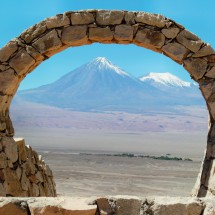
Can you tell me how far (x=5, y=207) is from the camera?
12.7 ft

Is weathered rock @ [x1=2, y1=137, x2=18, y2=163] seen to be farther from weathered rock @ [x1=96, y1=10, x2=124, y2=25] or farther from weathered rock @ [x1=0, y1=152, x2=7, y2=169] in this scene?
weathered rock @ [x1=96, y1=10, x2=124, y2=25]

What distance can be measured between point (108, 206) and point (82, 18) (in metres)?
4.81

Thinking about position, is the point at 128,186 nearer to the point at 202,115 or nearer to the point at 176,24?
the point at 176,24

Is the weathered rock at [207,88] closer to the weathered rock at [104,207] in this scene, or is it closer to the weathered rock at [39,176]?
the weathered rock at [39,176]

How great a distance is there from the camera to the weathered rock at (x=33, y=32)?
Result: 8219 millimetres

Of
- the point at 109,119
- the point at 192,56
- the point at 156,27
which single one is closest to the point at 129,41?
the point at 156,27

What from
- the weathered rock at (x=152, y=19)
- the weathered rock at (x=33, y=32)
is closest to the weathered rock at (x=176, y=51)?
the weathered rock at (x=152, y=19)

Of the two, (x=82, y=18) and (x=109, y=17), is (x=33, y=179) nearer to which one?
(x=82, y=18)

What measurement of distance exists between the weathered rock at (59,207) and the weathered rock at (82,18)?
15.7 ft

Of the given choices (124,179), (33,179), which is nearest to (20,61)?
(33,179)

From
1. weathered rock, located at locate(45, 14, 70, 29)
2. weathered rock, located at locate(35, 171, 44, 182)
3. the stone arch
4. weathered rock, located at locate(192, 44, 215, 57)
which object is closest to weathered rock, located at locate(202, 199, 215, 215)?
the stone arch

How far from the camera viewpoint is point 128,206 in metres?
3.96

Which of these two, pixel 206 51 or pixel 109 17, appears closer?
A: pixel 206 51

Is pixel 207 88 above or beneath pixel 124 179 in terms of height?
above
